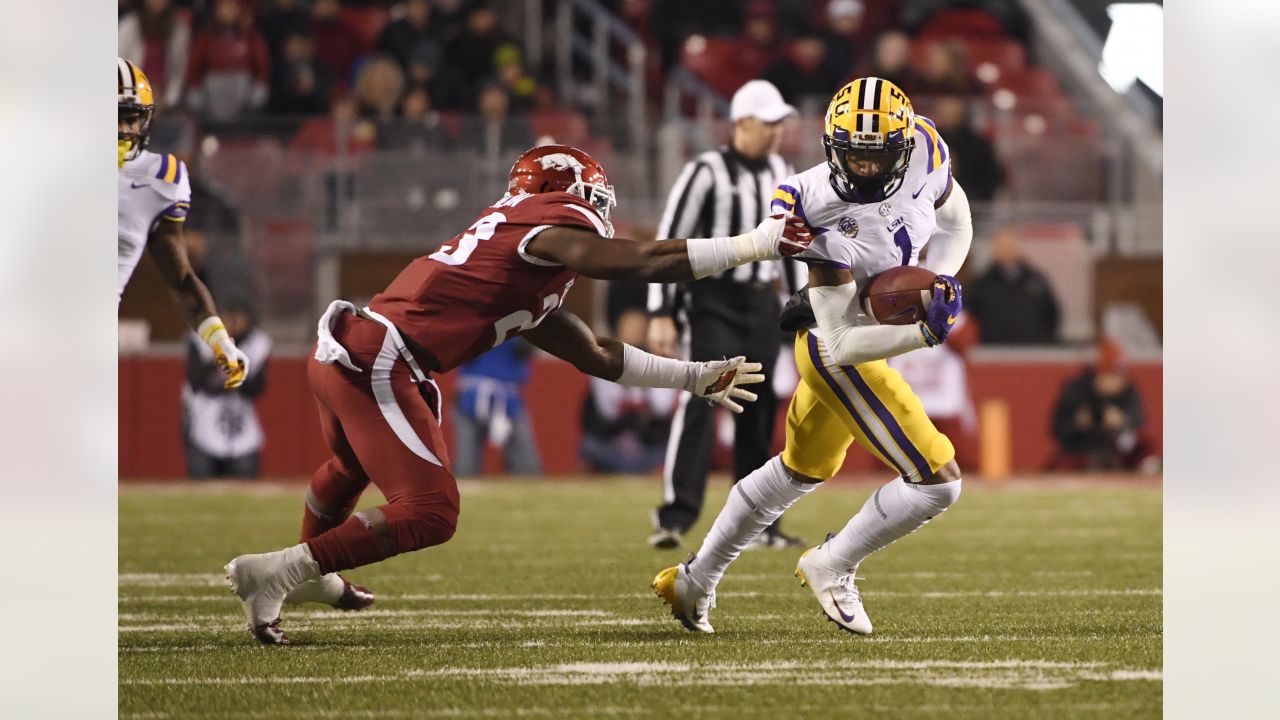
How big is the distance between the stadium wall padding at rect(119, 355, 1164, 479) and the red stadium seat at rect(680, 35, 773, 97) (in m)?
3.67

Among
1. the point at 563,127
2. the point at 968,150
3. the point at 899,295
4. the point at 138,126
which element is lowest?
the point at 899,295

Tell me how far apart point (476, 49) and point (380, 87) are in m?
1.12

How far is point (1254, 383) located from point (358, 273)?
9.13 meters

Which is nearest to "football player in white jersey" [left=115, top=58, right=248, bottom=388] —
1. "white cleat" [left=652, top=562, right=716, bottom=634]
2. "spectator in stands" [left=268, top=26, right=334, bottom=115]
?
"white cleat" [left=652, top=562, right=716, bottom=634]

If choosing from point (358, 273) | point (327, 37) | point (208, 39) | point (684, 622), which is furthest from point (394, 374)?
point (327, 37)

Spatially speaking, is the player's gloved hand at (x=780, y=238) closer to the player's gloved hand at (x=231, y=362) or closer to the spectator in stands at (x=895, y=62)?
the player's gloved hand at (x=231, y=362)

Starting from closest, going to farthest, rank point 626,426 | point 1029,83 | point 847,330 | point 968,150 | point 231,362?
point 847,330, point 231,362, point 626,426, point 968,150, point 1029,83

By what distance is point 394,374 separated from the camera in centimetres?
413

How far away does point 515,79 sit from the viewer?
42.5ft

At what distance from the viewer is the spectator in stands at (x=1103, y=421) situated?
11.2 meters

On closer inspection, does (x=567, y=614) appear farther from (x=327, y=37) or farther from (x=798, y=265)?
(x=327, y=37)

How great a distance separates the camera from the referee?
21.5 feet

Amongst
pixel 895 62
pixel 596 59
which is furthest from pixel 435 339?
pixel 596 59

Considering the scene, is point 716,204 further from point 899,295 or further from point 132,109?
point 899,295
